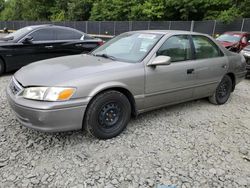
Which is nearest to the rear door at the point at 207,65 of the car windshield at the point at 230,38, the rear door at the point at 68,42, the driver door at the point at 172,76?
the driver door at the point at 172,76

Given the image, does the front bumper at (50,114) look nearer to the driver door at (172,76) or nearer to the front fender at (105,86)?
the front fender at (105,86)

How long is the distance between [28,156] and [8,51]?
169 inches

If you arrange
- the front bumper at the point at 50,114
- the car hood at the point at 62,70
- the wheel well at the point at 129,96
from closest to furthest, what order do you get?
the front bumper at the point at 50,114
the car hood at the point at 62,70
the wheel well at the point at 129,96

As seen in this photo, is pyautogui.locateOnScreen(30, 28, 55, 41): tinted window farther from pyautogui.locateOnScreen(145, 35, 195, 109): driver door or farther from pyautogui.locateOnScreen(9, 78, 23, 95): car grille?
pyautogui.locateOnScreen(145, 35, 195, 109): driver door

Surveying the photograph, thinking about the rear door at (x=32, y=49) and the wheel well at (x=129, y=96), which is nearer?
the wheel well at (x=129, y=96)

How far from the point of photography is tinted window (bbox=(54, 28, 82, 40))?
7332mm

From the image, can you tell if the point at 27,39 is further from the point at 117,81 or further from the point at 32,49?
the point at 117,81

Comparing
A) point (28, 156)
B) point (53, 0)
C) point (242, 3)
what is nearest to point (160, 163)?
point (28, 156)

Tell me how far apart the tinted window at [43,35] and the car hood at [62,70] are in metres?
3.43

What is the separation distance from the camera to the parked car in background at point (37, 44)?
652cm

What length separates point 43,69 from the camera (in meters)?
3.47

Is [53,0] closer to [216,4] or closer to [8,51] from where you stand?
[216,4]

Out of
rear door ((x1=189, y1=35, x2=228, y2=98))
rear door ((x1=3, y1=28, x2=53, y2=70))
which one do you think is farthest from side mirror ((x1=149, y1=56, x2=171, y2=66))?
rear door ((x1=3, y1=28, x2=53, y2=70))

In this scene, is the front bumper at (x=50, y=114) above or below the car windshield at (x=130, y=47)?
below
